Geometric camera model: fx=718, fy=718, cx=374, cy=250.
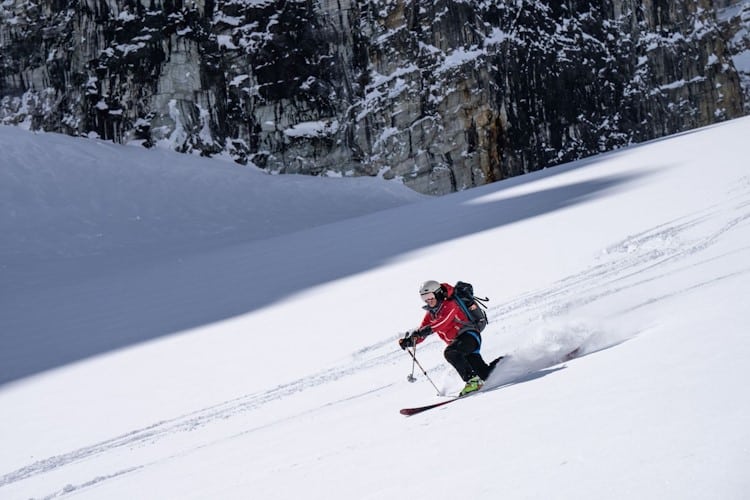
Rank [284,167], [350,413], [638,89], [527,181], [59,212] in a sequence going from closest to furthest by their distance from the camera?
1. [350,413]
2. [527,181]
3. [59,212]
4. [284,167]
5. [638,89]

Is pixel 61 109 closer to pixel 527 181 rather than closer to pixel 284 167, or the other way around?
pixel 284 167

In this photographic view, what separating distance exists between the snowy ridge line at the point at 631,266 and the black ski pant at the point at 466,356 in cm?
190

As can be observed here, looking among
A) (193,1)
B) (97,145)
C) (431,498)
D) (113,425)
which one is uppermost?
(193,1)

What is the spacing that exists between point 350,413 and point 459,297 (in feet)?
4.39

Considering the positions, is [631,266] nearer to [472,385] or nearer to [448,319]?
[448,319]

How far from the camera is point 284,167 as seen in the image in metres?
35.7

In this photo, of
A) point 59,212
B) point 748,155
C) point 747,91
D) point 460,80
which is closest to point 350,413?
point 748,155

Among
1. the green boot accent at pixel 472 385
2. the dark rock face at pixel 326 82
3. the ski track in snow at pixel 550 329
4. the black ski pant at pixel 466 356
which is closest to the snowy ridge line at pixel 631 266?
the ski track in snow at pixel 550 329

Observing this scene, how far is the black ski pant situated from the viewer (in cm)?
598

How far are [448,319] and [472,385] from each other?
580mm

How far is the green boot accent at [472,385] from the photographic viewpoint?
5.84 m

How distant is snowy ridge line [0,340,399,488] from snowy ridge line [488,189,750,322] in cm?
177

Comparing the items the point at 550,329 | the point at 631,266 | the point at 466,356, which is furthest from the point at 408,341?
the point at 631,266

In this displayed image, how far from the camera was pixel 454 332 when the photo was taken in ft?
20.1
